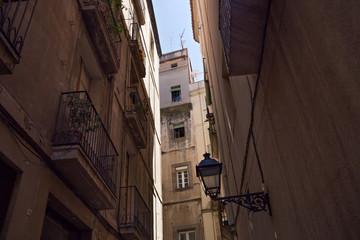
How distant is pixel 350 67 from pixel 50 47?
4508 millimetres

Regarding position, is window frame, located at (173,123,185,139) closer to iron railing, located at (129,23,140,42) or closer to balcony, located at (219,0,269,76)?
iron railing, located at (129,23,140,42)

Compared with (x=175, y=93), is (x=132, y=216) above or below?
below

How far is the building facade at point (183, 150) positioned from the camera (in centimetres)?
1808

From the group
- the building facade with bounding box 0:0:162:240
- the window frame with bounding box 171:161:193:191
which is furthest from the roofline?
the building facade with bounding box 0:0:162:240

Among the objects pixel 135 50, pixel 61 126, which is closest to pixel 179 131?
pixel 135 50

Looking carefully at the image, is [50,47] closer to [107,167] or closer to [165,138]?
[107,167]

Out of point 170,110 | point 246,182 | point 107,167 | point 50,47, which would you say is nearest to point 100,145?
point 107,167

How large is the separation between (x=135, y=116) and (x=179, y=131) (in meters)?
12.9

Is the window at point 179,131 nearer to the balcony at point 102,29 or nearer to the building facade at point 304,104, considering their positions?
the balcony at point 102,29

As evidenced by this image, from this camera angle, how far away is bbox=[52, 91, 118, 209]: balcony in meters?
4.77

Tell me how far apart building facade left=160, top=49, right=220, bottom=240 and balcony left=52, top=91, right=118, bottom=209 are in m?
12.6

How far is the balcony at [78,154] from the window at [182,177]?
1354cm

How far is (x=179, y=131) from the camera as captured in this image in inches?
887

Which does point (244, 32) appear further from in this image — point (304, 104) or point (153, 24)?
point (153, 24)
